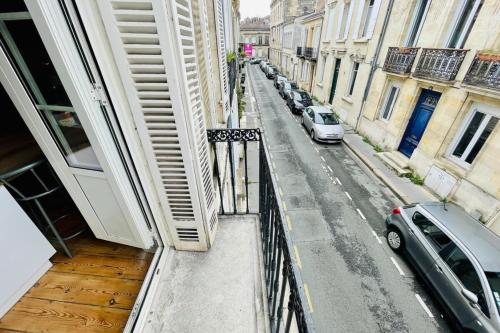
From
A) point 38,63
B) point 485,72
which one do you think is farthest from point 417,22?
point 38,63

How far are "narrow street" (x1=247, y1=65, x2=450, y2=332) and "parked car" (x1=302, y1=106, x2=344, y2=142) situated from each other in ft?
3.57

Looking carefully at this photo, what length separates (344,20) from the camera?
1301 centimetres

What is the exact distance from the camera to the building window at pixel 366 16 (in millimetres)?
10750

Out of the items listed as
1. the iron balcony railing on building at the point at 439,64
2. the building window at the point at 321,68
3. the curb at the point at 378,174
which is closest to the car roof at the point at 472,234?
the curb at the point at 378,174

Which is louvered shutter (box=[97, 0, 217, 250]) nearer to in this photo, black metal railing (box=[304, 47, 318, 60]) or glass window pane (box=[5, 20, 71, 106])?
glass window pane (box=[5, 20, 71, 106])

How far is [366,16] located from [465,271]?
481 inches

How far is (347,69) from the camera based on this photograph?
12727 millimetres

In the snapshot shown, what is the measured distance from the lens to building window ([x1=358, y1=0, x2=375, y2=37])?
1075 centimetres

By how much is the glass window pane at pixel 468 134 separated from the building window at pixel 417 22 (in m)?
3.71

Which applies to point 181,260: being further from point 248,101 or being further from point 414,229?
point 248,101

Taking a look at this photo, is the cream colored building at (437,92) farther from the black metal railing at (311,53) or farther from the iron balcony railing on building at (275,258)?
the iron balcony railing on building at (275,258)

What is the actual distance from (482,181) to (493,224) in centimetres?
112

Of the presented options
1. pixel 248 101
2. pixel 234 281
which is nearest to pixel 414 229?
pixel 234 281

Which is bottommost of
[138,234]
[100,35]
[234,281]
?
[234,281]
